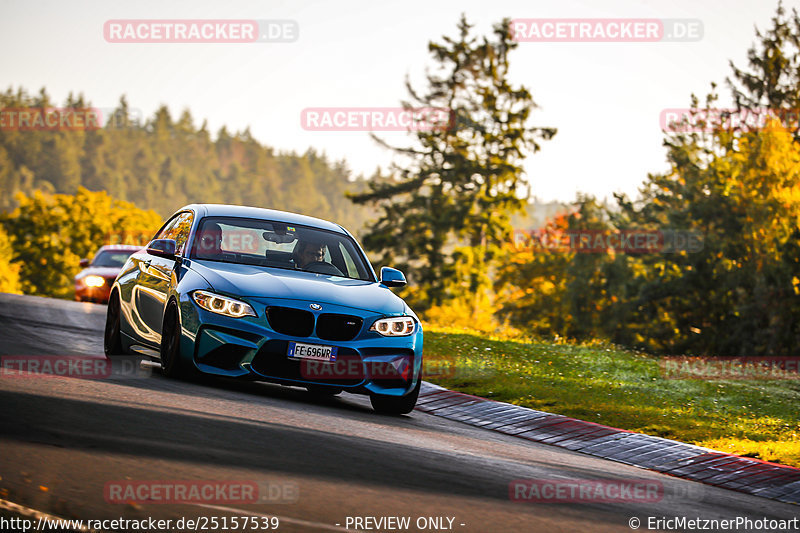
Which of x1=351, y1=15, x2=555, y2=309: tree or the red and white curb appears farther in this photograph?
x1=351, y1=15, x2=555, y2=309: tree

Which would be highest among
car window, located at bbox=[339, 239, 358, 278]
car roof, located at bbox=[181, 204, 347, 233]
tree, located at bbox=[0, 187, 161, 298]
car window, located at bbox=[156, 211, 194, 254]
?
tree, located at bbox=[0, 187, 161, 298]

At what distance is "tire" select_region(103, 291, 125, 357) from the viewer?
11.5 meters

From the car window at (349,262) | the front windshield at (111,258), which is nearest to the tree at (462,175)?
the front windshield at (111,258)

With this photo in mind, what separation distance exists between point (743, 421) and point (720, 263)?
36.6 meters

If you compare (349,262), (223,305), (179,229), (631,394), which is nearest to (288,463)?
(223,305)

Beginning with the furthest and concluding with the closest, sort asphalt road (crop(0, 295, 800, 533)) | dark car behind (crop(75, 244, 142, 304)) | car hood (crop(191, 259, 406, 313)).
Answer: dark car behind (crop(75, 244, 142, 304)), car hood (crop(191, 259, 406, 313)), asphalt road (crop(0, 295, 800, 533))

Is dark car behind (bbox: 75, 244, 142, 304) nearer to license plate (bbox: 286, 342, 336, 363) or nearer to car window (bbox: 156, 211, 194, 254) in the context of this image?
car window (bbox: 156, 211, 194, 254)

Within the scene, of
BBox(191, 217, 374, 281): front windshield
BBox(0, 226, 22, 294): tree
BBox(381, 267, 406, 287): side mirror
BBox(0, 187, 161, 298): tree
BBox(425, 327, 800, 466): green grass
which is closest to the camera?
BBox(425, 327, 800, 466): green grass

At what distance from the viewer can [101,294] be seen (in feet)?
85.7

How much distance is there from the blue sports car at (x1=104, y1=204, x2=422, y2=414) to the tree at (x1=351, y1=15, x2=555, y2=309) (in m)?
50.3

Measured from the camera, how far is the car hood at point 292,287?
920 cm

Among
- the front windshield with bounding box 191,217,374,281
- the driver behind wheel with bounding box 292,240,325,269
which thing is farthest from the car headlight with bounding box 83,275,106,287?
the driver behind wheel with bounding box 292,240,325,269

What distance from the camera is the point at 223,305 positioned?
356 inches

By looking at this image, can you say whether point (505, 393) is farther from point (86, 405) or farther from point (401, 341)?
point (86, 405)
